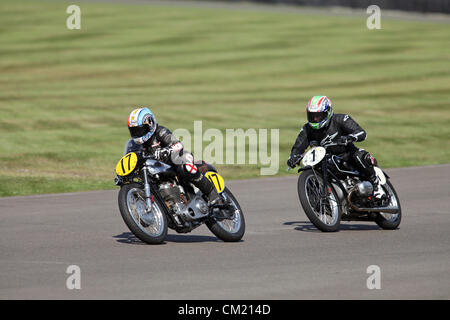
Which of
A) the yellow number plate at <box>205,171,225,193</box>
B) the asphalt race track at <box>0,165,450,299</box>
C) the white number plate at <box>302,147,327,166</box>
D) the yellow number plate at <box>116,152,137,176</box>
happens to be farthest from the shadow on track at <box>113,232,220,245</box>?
the white number plate at <box>302,147,327,166</box>

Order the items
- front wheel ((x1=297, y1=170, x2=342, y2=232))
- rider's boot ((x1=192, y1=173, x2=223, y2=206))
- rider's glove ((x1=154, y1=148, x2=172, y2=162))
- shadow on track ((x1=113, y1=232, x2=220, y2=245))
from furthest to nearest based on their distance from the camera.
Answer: front wheel ((x1=297, y1=170, x2=342, y2=232))
shadow on track ((x1=113, y1=232, x2=220, y2=245))
rider's boot ((x1=192, y1=173, x2=223, y2=206))
rider's glove ((x1=154, y1=148, x2=172, y2=162))

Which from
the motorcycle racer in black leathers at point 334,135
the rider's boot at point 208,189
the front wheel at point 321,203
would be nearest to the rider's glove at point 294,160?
the motorcycle racer in black leathers at point 334,135

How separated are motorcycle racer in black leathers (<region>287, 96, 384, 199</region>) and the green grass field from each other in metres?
6.57

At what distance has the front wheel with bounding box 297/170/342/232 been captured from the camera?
11.6 metres

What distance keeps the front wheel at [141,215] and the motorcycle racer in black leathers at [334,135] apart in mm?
2194

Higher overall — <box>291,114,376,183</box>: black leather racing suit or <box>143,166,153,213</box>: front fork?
<box>291,114,376,183</box>: black leather racing suit

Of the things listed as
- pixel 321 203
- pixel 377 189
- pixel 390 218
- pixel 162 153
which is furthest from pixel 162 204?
pixel 390 218

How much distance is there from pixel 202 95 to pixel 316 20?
1908cm

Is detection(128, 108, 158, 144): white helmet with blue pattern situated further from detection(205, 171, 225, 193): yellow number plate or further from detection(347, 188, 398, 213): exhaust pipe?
detection(347, 188, 398, 213): exhaust pipe

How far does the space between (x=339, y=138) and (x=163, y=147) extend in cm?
251

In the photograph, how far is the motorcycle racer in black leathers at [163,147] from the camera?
35.2 ft

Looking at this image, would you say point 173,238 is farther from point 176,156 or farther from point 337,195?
point 337,195

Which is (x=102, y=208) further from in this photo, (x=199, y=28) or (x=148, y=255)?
(x=199, y=28)

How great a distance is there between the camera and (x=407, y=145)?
23.5m
